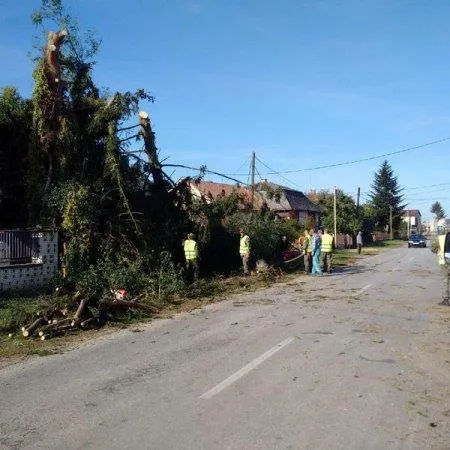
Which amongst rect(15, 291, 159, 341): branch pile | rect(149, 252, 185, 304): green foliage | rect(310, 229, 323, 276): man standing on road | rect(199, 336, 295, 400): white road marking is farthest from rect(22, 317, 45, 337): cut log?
rect(310, 229, 323, 276): man standing on road

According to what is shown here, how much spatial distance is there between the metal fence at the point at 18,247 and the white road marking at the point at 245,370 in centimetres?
952

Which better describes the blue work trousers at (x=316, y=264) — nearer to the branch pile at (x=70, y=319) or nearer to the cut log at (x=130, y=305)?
the cut log at (x=130, y=305)

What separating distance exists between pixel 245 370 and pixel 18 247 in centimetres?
1069

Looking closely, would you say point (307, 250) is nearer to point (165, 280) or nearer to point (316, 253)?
point (316, 253)

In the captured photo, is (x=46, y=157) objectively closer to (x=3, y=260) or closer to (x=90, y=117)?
(x=90, y=117)

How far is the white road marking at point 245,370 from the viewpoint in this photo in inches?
241

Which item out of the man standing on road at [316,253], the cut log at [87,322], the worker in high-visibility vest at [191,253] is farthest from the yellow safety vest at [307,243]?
the cut log at [87,322]

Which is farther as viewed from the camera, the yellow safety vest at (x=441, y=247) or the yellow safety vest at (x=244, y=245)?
the yellow safety vest at (x=244, y=245)

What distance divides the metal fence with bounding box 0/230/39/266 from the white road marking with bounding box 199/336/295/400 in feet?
31.2

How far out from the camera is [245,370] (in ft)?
23.2

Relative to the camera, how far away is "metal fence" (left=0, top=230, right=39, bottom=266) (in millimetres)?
15375

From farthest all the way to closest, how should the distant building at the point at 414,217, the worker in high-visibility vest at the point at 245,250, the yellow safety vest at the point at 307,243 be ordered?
the distant building at the point at 414,217 → the yellow safety vest at the point at 307,243 → the worker in high-visibility vest at the point at 245,250

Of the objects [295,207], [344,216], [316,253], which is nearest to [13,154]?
[316,253]

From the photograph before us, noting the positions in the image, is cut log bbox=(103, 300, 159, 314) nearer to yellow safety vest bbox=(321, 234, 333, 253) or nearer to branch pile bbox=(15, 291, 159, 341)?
branch pile bbox=(15, 291, 159, 341)
